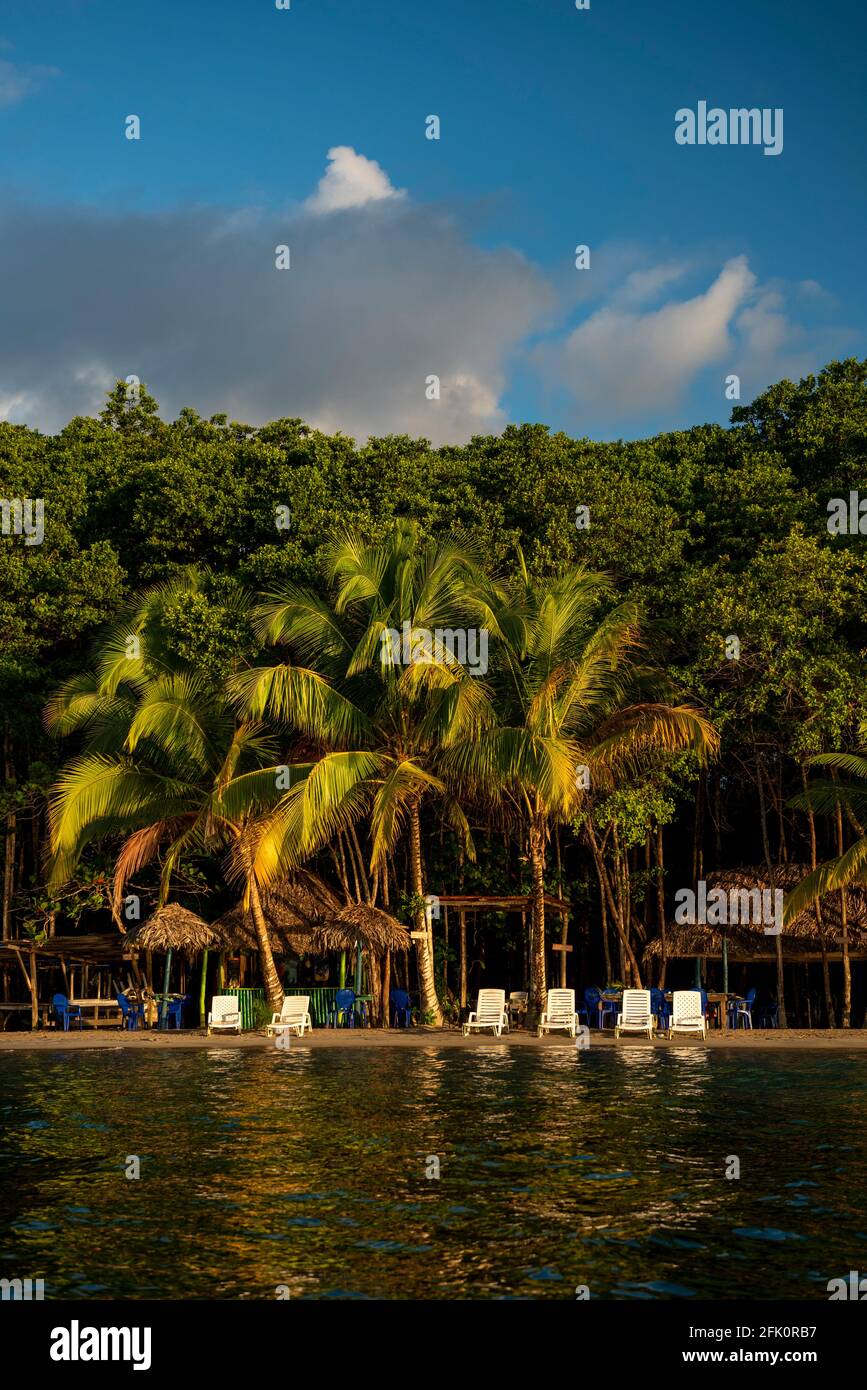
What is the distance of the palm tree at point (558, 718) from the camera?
1984cm

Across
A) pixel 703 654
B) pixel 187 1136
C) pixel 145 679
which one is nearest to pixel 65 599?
pixel 145 679

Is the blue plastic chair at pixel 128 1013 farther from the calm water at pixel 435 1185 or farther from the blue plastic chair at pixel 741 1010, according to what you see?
the blue plastic chair at pixel 741 1010

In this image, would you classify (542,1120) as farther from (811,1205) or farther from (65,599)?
(65,599)

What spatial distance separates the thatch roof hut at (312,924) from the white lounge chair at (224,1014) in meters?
1.28

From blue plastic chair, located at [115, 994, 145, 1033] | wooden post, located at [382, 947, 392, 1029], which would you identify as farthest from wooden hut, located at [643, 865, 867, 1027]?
blue plastic chair, located at [115, 994, 145, 1033]

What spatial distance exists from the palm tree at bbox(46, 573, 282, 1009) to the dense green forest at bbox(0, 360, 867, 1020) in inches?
28.9

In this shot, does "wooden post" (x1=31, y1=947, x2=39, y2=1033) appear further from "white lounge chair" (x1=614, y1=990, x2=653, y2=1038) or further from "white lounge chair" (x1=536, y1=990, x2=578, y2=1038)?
"white lounge chair" (x1=614, y1=990, x2=653, y2=1038)

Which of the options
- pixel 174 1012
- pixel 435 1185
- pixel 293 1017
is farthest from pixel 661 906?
pixel 435 1185

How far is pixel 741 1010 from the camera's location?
22.5 m

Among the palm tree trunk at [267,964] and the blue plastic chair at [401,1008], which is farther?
the blue plastic chair at [401,1008]

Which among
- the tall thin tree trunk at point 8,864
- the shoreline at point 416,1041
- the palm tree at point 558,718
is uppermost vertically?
the palm tree at point 558,718

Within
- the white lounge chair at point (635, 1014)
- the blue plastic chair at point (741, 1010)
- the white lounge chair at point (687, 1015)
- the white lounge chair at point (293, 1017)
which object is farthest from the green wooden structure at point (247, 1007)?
the blue plastic chair at point (741, 1010)

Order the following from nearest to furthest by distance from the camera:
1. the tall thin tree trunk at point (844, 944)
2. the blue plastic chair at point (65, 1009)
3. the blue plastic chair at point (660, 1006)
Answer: the tall thin tree trunk at point (844, 944), the blue plastic chair at point (660, 1006), the blue plastic chair at point (65, 1009)

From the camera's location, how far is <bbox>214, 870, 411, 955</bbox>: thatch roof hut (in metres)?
21.0
